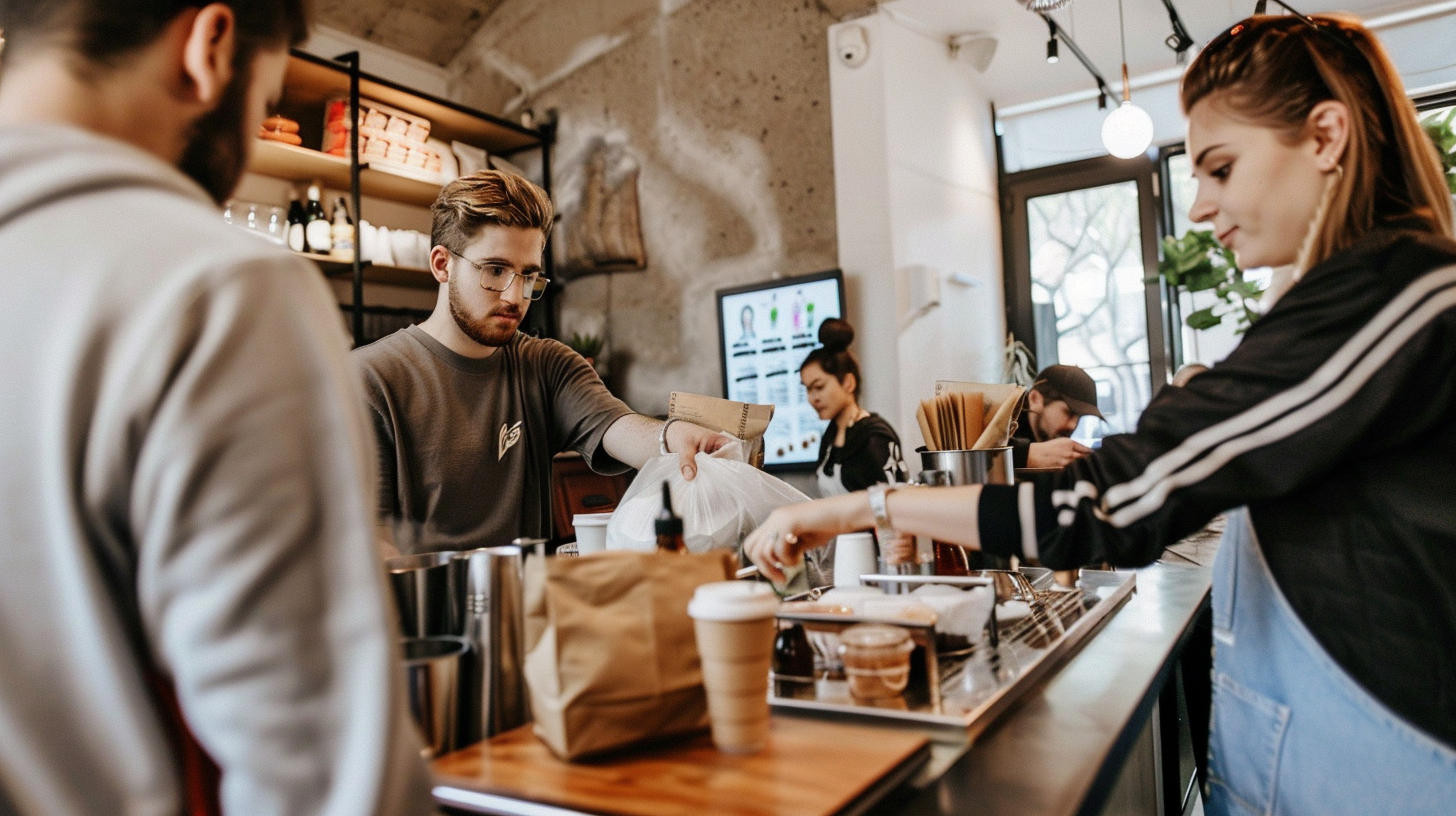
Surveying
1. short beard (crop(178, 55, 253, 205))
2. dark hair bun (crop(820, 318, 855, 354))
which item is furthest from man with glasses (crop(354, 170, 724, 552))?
dark hair bun (crop(820, 318, 855, 354))

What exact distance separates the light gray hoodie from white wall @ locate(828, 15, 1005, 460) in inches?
152

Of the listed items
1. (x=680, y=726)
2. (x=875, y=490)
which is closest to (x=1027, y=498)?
(x=875, y=490)

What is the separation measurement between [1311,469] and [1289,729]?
0.33 metres

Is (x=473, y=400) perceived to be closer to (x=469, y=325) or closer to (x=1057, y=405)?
(x=469, y=325)

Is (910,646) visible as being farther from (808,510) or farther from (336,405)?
(336,405)

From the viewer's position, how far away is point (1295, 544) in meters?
1.03

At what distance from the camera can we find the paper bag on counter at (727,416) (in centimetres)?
185

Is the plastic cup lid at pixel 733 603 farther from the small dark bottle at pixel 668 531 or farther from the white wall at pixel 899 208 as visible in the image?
the white wall at pixel 899 208

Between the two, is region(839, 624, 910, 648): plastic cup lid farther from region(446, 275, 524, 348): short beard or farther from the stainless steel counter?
region(446, 275, 524, 348): short beard

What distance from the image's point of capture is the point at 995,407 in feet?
5.96

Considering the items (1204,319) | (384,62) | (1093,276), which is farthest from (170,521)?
(1093,276)

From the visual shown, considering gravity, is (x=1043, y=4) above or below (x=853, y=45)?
below

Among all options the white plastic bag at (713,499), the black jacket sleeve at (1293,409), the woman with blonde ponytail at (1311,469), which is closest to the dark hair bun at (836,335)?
the white plastic bag at (713,499)

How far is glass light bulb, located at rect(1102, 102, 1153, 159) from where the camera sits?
13.1ft
